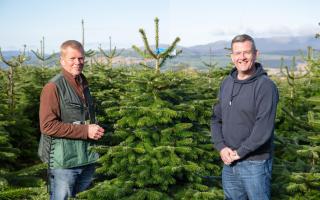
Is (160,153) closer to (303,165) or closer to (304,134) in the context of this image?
(303,165)

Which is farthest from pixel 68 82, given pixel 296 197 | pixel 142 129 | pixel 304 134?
pixel 304 134

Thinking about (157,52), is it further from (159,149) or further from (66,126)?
(66,126)

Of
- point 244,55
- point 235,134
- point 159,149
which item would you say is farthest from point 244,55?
point 159,149

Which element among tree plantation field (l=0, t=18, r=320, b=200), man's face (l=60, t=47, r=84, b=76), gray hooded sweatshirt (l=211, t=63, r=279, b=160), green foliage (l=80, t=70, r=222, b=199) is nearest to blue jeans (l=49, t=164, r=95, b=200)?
tree plantation field (l=0, t=18, r=320, b=200)

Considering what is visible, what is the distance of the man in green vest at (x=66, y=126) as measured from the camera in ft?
13.3

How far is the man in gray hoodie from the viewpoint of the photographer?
12.3ft

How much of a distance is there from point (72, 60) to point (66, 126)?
0.73 meters

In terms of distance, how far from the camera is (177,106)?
5469 millimetres

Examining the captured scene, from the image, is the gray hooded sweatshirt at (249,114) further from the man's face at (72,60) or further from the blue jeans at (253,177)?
the man's face at (72,60)

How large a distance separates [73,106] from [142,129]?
4.49 feet

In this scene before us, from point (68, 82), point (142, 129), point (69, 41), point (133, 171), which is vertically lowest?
point (133, 171)

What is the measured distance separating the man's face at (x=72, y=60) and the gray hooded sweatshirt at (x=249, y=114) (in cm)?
163

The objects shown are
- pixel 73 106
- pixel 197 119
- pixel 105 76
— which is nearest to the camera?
pixel 73 106

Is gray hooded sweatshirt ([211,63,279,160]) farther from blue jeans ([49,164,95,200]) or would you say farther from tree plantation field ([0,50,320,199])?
blue jeans ([49,164,95,200])
